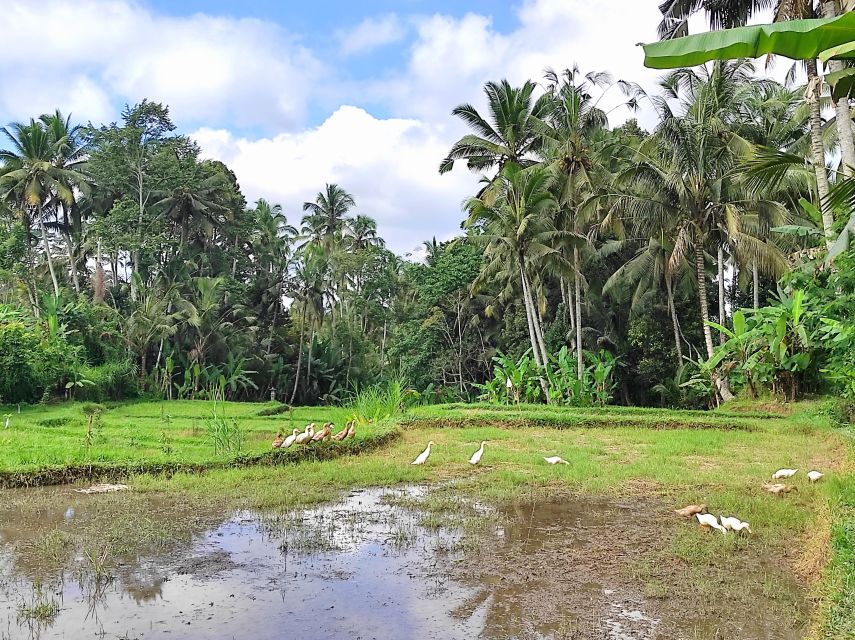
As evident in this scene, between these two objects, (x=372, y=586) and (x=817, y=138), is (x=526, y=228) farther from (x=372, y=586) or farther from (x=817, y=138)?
(x=372, y=586)

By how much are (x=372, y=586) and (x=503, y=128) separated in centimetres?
1927

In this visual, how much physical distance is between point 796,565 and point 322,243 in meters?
34.9

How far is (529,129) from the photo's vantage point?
878 inches

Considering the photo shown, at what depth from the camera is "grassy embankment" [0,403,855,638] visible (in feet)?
17.8

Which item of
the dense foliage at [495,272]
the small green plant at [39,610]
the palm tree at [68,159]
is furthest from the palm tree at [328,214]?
the small green plant at [39,610]

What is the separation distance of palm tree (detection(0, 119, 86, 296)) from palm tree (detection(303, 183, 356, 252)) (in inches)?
500

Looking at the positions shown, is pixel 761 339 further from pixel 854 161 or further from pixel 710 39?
pixel 710 39

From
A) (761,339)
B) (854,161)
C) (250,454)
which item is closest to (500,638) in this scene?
(250,454)

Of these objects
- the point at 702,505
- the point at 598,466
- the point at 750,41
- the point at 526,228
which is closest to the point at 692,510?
the point at 702,505

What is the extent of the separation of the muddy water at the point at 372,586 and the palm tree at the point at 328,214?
3272 centimetres

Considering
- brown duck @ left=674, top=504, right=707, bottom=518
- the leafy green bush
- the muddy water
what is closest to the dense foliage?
the leafy green bush

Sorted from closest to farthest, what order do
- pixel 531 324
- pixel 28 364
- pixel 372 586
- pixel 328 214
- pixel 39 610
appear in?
1. pixel 39 610
2. pixel 372 586
3. pixel 28 364
4. pixel 531 324
5. pixel 328 214

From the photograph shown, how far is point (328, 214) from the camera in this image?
128 feet

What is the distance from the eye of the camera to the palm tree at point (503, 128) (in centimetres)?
2192
